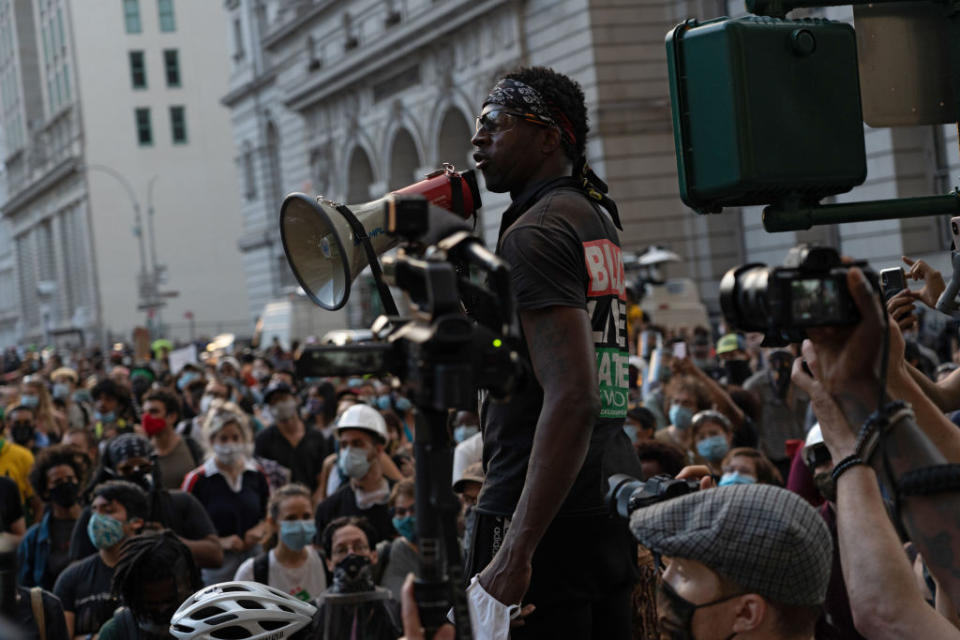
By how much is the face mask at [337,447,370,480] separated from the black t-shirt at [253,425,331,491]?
2.41m

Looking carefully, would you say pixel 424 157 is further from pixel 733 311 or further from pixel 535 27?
pixel 733 311

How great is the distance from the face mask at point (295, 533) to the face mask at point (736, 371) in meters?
7.06

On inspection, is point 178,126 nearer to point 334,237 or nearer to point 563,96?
point 563,96

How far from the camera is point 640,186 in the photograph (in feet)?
111

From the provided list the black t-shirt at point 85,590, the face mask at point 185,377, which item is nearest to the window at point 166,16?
the face mask at point 185,377

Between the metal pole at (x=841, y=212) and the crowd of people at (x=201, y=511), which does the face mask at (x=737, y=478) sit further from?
the metal pole at (x=841, y=212)

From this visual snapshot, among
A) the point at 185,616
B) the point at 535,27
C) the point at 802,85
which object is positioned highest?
the point at 535,27

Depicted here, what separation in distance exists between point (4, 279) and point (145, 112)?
43.6 m

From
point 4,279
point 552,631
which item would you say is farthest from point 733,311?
point 4,279

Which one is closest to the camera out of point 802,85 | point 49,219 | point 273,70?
point 802,85

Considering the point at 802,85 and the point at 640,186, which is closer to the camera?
the point at 802,85

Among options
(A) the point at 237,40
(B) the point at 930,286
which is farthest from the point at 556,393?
(A) the point at 237,40

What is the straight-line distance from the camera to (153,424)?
11.1 meters

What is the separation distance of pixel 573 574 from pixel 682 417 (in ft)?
23.2
